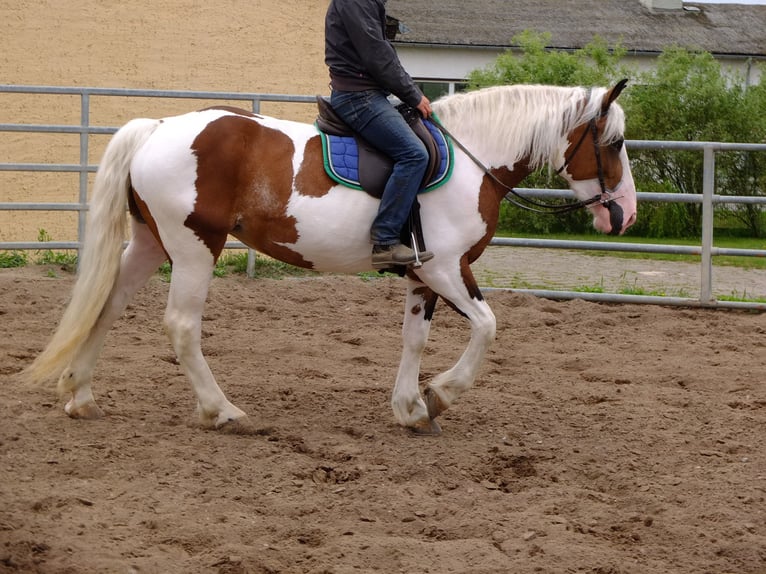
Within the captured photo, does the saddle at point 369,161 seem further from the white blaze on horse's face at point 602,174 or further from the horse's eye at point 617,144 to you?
the horse's eye at point 617,144

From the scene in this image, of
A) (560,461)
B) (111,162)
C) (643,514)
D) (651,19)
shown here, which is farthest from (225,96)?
(651,19)

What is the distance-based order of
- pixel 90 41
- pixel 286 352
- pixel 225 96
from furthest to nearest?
pixel 90 41 → pixel 225 96 → pixel 286 352

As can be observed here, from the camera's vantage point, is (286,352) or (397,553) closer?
(397,553)

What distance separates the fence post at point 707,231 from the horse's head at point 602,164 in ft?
12.9

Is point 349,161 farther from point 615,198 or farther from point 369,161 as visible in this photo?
point 615,198

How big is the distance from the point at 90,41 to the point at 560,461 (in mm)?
8995

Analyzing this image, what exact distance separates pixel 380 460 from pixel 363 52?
200 cm

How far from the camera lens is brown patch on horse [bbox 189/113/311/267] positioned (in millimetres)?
5156

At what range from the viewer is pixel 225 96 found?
964cm

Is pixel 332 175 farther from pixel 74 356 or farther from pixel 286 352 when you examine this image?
pixel 286 352

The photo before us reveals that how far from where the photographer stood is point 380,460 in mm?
4934

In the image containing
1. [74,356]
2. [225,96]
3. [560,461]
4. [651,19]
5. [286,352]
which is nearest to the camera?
[560,461]

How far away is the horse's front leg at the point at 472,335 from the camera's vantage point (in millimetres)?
5305

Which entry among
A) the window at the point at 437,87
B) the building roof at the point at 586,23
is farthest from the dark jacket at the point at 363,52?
the building roof at the point at 586,23
